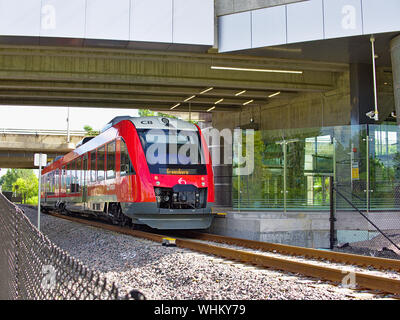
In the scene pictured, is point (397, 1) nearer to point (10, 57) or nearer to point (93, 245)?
point (93, 245)

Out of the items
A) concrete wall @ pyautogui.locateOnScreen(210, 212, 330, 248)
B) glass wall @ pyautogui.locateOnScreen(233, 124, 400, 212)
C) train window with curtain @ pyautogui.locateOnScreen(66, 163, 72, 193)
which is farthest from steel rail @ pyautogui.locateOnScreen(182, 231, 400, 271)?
train window with curtain @ pyautogui.locateOnScreen(66, 163, 72, 193)

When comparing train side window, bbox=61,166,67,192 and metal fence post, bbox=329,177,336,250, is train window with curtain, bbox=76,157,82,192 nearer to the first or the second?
train side window, bbox=61,166,67,192

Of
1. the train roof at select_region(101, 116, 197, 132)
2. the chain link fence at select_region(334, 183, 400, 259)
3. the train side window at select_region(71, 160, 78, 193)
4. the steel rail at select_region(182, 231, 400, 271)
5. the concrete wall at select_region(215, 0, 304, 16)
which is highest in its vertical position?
A: the concrete wall at select_region(215, 0, 304, 16)

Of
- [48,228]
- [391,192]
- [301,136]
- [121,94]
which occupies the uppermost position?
[121,94]

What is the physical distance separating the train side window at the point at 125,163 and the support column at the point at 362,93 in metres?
10.2

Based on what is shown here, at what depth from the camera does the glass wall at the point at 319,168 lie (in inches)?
587

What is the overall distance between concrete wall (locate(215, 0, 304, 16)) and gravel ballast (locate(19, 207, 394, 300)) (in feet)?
31.1

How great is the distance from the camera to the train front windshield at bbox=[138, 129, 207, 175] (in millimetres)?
13672

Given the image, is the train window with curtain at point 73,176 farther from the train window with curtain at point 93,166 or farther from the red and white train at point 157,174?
the red and white train at point 157,174

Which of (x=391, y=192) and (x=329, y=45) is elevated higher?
(x=329, y=45)

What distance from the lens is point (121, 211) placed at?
50.1 ft
